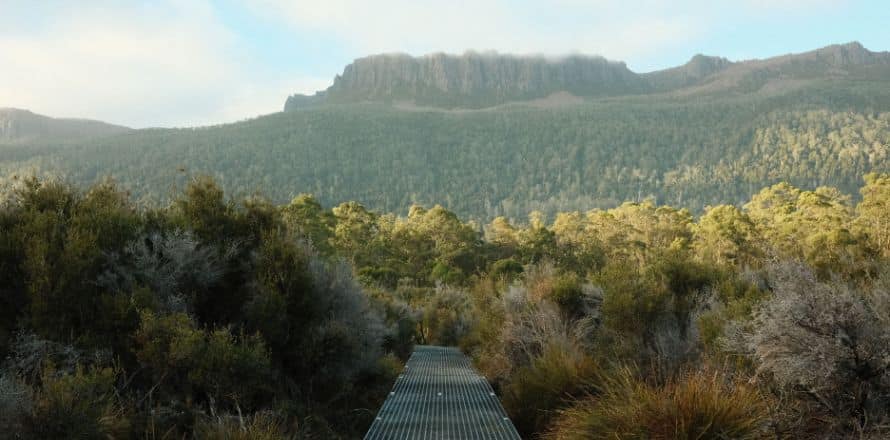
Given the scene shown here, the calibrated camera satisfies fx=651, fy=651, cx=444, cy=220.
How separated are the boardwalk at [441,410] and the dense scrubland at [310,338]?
428 mm

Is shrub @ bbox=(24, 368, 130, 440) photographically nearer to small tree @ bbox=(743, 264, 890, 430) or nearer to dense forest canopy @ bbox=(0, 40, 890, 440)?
dense forest canopy @ bbox=(0, 40, 890, 440)

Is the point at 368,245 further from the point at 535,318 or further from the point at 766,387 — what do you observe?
the point at 766,387

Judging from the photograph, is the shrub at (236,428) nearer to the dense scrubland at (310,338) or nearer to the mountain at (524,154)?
the dense scrubland at (310,338)

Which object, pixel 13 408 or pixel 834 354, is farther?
pixel 834 354

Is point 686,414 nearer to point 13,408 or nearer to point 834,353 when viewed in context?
point 834,353

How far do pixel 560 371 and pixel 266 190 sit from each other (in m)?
5.54

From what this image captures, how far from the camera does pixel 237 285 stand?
28.4ft

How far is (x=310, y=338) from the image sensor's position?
859cm

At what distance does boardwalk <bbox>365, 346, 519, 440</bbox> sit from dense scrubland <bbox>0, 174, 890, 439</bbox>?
0.43 metres

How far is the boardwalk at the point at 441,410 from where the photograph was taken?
830 centimetres

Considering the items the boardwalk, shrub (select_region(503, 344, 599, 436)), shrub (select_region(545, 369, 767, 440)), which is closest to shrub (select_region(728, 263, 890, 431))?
shrub (select_region(545, 369, 767, 440))

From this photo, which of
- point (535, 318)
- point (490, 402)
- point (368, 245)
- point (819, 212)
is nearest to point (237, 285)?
point (490, 402)

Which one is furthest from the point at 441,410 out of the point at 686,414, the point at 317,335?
the point at 686,414

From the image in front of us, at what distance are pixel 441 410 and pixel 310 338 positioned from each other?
2621 millimetres
